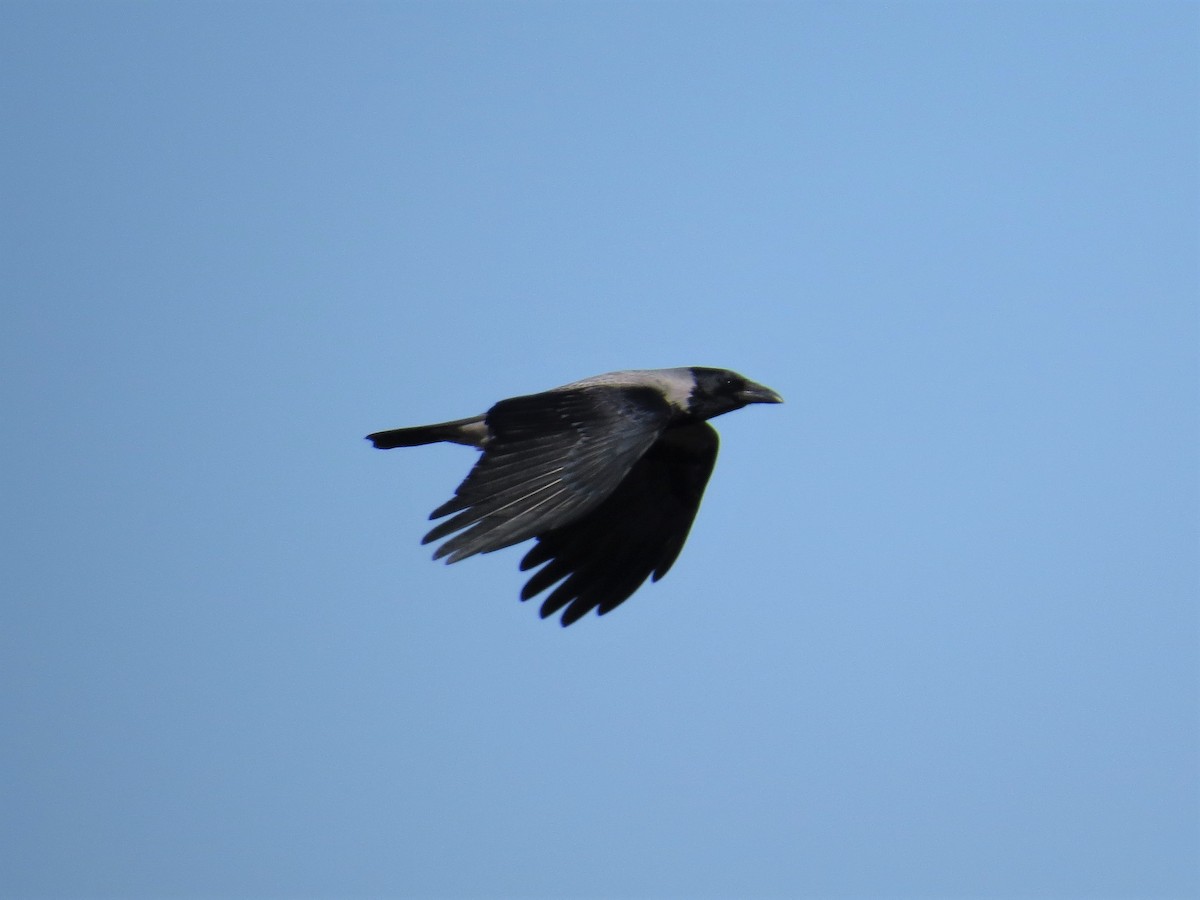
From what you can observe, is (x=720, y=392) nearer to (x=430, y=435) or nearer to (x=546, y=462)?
(x=430, y=435)

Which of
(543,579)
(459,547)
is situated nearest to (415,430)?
(543,579)

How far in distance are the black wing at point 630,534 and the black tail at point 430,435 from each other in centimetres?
86

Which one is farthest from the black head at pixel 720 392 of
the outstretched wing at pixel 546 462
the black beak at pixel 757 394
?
the outstretched wing at pixel 546 462

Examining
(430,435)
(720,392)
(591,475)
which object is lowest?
(591,475)

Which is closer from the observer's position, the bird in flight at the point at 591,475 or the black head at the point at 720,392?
the bird in flight at the point at 591,475

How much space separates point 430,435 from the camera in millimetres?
11508

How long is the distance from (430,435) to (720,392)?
2.19 m

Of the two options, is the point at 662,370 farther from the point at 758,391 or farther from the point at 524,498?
the point at 524,498

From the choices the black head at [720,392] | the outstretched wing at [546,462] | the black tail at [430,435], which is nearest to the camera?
the outstretched wing at [546,462]

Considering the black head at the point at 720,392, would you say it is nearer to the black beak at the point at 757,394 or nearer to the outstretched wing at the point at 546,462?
the black beak at the point at 757,394

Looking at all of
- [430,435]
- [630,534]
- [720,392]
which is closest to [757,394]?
[720,392]

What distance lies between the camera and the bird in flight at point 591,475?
9.17m

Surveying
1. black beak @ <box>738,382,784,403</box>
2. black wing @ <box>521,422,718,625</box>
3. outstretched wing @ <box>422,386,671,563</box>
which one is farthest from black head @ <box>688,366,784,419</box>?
outstretched wing @ <box>422,386,671,563</box>

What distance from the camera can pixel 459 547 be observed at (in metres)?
8.77
